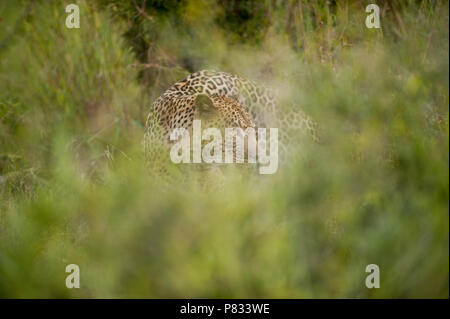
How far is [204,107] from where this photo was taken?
14.8 ft

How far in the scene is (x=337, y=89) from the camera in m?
3.23

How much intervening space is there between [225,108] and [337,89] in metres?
1.60

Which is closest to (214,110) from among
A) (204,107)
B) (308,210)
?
(204,107)

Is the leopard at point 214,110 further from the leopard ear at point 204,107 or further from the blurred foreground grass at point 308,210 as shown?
the blurred foreground grass at point 308,210

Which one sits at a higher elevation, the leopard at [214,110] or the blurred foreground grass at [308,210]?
the leopard at [214,110]

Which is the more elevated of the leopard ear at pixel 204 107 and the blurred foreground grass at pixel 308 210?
the leopard ear at pixel 204 107

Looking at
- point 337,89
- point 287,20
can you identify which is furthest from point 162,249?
point 287,20

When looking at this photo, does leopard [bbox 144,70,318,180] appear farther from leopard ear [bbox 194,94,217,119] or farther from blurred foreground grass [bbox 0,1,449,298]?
blurred foreground grass [bbox 0,1,449,298]

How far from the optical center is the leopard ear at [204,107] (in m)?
4.47

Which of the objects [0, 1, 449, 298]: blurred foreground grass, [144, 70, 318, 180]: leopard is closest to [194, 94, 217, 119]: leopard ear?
[144, 70, 318, 180]: leopard

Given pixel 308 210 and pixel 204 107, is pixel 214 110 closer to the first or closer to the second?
pixel 204 107

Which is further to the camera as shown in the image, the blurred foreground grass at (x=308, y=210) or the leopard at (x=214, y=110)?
the leopard at (x=214, y=110)

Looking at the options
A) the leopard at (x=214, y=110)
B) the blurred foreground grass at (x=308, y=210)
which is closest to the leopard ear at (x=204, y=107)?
the leopard at (x=214, y=110)

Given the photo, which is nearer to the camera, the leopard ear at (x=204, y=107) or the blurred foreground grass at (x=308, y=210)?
the blurred foreground grass at (x=308, y=210)
